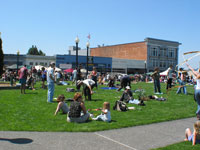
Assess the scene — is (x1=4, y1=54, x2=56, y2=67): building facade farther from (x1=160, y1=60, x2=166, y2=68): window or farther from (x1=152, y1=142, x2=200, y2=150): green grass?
(x1=152, y1=142, x2=200, y2=150): green grass

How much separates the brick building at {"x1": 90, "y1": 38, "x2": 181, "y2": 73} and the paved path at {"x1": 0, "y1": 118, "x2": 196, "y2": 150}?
57466 millimetres

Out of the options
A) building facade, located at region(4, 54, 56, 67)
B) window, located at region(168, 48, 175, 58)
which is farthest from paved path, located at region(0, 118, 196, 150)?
window, located at region(168, 48, 175, 58)

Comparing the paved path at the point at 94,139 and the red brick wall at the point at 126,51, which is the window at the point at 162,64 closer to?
the red brick wall at the point at 126,51

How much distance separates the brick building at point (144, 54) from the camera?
64.8 metres

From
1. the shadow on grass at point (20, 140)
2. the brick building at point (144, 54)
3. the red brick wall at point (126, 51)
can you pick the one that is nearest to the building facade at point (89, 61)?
the brick building at point (144, 54)

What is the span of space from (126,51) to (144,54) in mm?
7831

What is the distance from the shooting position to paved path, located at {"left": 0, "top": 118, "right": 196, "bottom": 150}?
4.68 meters

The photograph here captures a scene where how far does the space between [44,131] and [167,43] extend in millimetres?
71662

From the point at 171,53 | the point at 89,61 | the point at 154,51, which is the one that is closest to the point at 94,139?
the point at 89,61

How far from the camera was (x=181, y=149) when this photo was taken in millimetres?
4641

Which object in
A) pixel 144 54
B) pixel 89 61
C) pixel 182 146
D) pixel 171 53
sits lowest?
pixel 182 146

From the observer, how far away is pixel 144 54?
226 ft

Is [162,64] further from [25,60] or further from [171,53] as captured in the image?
[25,60]

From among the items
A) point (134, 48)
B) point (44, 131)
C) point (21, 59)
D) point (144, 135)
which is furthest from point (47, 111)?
point (134, 48)
